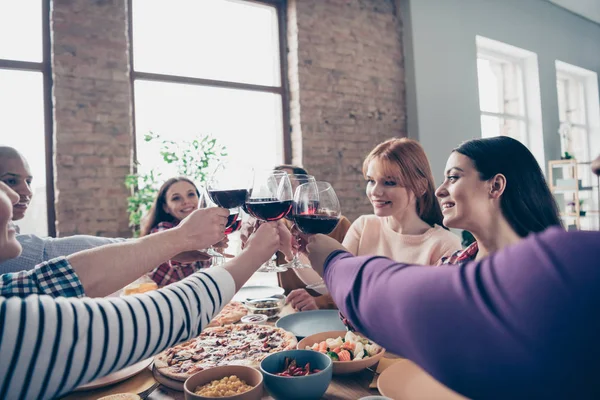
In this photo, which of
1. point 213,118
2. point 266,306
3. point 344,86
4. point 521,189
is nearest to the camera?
point 521,189

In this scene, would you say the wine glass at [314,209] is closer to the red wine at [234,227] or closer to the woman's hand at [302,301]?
the red wine at [234,227]

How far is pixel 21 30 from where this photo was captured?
332 centimetres

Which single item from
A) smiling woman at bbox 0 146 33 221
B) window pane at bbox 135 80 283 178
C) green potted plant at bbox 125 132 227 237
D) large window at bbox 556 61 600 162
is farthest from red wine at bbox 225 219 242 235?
large window at bbox 556 61 600 162

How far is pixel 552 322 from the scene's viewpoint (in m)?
0.42

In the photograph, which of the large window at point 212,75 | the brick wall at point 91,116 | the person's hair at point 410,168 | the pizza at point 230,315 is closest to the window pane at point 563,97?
the large window at point 212,75

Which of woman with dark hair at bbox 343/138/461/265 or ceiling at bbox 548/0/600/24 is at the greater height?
ceiling at bbox 548/0/600/24

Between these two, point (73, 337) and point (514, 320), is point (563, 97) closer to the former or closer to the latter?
point (514, 320)

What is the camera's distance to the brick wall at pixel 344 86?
4406 mm

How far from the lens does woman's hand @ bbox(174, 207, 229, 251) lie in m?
1.04

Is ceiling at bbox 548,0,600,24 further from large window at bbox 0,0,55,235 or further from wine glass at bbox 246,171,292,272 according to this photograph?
wine glass at bbox 246,171,292,272

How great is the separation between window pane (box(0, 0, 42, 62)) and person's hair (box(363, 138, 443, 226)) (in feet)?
10.3

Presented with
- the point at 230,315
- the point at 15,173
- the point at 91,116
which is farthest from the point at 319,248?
the point at 91,116

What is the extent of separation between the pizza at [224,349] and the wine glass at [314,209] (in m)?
0.34

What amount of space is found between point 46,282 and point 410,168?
4.83 feet
